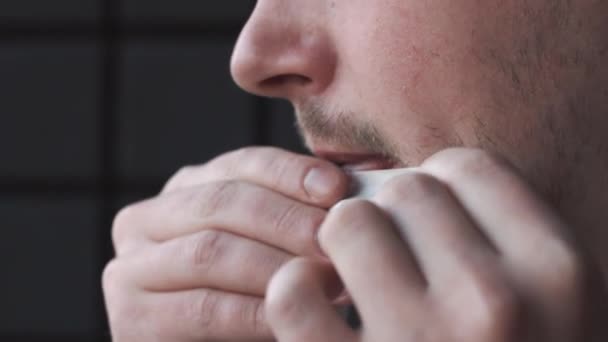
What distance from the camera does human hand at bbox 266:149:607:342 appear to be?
1.50 feet

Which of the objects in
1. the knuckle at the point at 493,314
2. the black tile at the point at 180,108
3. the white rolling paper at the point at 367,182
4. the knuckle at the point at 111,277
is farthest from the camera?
the black tile at the point at 180,108

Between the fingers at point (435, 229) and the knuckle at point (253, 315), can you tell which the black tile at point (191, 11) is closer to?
the knuckle at point (253, 315)

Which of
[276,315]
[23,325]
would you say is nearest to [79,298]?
[23,325]

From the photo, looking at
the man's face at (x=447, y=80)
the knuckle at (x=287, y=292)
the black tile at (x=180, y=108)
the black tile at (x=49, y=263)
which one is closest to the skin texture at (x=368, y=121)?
the man's face at (x=447, y=80)

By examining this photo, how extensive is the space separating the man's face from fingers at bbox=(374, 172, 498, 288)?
0.80 ft

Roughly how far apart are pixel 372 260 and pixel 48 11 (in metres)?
1.70

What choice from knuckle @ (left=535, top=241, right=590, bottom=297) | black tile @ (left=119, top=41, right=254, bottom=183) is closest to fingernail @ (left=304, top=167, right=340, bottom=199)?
knuckle @ (left=535, top=241, right=590, bottom=297)

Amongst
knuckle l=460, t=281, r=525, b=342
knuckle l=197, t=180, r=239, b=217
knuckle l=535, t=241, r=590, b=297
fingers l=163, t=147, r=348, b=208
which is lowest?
knuckle l=197, t=180, r=239, b=217

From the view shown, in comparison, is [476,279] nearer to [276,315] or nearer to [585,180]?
[276,315]

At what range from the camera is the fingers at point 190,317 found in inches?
28.2

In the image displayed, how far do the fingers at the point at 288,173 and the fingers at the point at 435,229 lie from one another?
6.9 inches

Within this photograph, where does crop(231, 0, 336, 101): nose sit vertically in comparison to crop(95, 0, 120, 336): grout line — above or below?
above

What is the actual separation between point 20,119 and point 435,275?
66.6 inches

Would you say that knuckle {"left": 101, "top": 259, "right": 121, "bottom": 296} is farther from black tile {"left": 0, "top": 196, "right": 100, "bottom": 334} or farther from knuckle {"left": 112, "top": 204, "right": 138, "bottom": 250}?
black tile {"left": 0, "top": 196, "right": 100, "bottom": 334}
